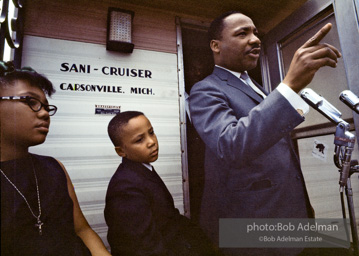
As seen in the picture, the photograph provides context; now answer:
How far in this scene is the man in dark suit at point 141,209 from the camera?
1.18 metres

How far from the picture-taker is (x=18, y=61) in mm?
1823

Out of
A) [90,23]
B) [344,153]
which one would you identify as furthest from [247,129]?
[90,23]

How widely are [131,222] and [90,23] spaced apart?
1.99m

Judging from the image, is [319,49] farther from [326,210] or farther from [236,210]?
[326,210]

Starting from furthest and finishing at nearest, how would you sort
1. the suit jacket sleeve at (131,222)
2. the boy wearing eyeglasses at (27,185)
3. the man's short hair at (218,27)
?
the man's short hair at (218,27), the suit jacket sleeve at (131,222), the boy wearing eyeglasses at (27,185)

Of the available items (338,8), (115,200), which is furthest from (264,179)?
(338,8)

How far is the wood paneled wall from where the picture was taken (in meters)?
2.01

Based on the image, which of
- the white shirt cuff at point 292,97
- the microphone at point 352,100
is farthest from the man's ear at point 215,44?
the microphone at point 352,100

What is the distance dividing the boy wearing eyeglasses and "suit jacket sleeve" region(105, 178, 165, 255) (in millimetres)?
233

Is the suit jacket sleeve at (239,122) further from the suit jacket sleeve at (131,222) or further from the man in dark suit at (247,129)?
the suit jacket sleeve at (131,222)

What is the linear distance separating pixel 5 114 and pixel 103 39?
1.56 metres

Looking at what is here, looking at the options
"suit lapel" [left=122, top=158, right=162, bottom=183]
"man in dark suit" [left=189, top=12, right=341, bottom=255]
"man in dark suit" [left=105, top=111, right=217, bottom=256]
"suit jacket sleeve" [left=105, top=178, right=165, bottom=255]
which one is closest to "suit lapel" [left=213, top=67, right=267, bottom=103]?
"man in dark suit" [left=189, top=12, right=341, bottom=255]

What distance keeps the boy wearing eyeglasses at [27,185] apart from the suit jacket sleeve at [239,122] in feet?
2.66

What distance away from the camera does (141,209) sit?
1.23 metres
